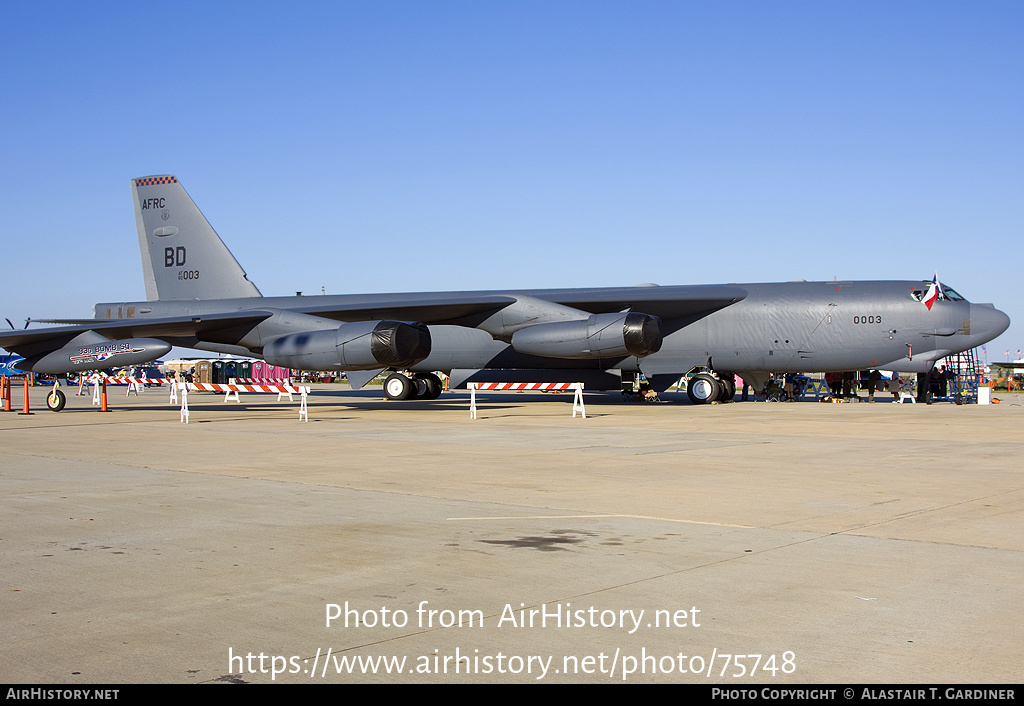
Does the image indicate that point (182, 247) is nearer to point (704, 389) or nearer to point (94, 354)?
point (94, 354)

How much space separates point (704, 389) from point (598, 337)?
4412mm

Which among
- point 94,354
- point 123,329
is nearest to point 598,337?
point 123,329

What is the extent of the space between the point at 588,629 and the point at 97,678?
204 centimetres

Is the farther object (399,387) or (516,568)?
(399,387)

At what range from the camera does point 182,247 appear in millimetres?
27547

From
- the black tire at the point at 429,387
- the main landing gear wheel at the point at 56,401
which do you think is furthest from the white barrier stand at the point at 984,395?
the main landing gear wheel at the point at 56,401

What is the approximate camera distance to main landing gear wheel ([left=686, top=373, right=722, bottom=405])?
25.0m

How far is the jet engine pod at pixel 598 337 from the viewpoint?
72.5 feet

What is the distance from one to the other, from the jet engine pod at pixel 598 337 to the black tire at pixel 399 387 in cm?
652

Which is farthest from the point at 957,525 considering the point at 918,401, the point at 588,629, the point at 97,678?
the point at 918,401

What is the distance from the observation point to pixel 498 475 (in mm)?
9734

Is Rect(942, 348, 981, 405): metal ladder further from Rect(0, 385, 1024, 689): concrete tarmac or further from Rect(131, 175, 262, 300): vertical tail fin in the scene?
Rect(131, 175, 262, 300): vertical tail fin

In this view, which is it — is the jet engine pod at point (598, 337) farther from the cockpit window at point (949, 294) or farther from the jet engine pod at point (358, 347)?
the cockpit window at point (949, 294)

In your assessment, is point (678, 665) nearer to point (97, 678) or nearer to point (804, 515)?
point (97, 678)
